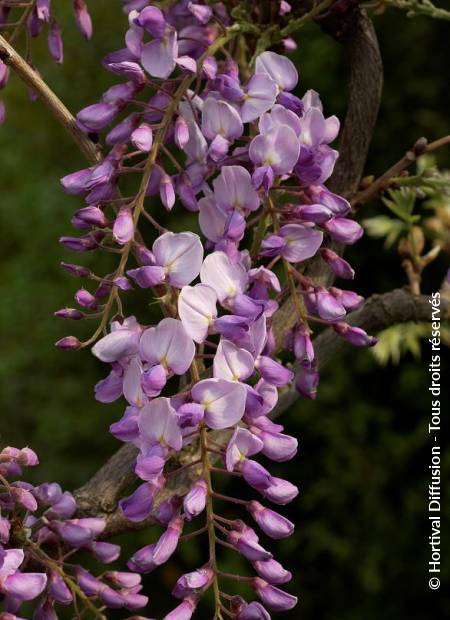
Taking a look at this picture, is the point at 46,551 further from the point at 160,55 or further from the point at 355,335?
the point at 160,55

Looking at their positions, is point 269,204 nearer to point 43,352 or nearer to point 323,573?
point 323,573

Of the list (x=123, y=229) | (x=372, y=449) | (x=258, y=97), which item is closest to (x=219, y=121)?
(x=258, y=97)

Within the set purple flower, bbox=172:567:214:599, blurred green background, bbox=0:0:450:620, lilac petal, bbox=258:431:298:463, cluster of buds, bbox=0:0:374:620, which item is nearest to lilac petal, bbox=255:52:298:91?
cluster of buds, bbox=0:0:374:620

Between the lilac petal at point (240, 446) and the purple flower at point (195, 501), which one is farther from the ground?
the lilac petal at point (240, 446)

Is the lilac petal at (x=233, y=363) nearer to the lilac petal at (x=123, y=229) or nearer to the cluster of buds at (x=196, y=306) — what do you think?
the cluster of buds at (x=196, y=306)

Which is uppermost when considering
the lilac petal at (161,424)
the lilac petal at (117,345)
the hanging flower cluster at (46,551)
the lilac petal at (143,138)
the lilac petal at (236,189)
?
the lilac petal at (143,138)

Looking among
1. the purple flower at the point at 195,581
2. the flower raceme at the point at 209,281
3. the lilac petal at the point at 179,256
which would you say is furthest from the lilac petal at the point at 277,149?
the purple flower at the point at 195,581

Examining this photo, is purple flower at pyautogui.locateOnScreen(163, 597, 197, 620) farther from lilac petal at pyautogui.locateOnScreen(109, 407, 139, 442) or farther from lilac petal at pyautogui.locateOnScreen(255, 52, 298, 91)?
lilac petal at pyautogui.locateOnScreen(255, 52, 298, 91)
